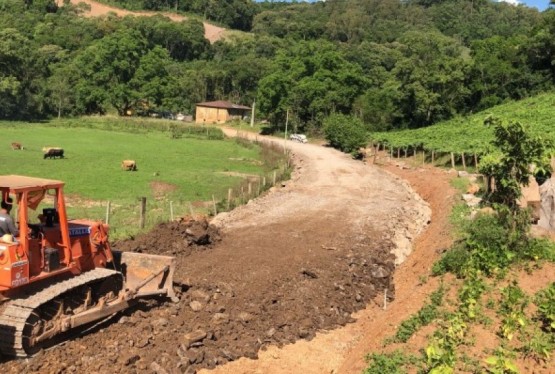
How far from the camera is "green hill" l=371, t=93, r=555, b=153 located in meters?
40.0

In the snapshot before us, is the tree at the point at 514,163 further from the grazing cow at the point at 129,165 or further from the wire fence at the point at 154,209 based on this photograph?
the grazing cow at the point at 129,165

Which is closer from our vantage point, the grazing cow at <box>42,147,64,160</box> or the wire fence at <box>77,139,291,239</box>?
the wire fence at <box>77,139,291,239</box>

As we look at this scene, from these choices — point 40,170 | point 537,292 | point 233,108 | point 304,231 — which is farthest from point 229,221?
point 233,108

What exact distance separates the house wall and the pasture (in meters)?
26.3

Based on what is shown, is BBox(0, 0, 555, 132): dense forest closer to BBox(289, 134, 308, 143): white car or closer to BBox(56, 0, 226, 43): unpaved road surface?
BBox(289, 134, 308, 143): white car

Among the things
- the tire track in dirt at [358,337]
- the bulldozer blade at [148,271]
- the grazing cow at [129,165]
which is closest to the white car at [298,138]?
the grazing cow at [129,165]

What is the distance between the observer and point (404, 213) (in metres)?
26.7

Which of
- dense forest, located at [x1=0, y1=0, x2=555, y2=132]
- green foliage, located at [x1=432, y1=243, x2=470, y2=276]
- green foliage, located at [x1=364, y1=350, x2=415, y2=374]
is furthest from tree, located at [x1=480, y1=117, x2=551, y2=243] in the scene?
dense forest, located at [x1=0, y1=0, x2=555, y2=132]

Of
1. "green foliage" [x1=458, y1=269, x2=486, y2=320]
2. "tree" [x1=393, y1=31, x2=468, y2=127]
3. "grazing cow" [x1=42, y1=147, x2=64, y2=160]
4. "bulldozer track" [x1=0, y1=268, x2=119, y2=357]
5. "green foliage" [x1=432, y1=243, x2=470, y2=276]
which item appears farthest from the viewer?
"tree" [x1=393, y1=31, x2=468, y2=127]

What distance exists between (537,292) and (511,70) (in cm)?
5794

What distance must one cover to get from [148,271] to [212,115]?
86.1 metres

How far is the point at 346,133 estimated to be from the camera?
189 feet

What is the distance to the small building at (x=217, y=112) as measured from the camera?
9712cm

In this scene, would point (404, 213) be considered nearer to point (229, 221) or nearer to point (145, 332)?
point (229, 221)
